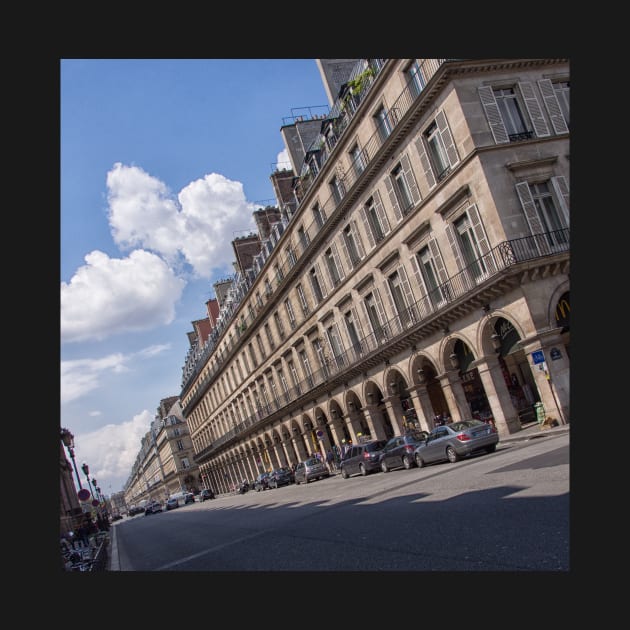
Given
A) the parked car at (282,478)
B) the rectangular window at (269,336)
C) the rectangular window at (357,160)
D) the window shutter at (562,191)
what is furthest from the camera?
the rectangular window at (269,336)

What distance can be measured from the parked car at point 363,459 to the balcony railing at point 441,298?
510cm

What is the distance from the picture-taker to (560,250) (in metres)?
21.9

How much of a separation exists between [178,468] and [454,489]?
11163cm

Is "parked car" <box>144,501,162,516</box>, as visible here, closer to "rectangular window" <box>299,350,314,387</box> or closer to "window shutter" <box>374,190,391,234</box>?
"rectangular window" <box>299,350,314,387</box>

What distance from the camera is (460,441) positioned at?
20.0 metres

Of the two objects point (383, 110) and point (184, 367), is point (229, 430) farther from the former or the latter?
point (383, 110)

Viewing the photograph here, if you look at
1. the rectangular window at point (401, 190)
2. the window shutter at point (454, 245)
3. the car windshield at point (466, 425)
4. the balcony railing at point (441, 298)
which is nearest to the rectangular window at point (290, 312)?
the balcony railing at point (441, 298)

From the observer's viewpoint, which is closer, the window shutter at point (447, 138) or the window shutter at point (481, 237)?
the window shutter at point (481, 237)

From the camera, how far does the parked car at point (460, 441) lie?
19.8 metres

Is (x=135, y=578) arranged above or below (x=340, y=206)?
below

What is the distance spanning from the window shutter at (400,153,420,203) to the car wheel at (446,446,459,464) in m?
11.2

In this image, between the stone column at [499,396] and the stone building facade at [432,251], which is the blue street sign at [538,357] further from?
the stone column at [499,396]

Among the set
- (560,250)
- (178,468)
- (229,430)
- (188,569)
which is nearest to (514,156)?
(560,250)

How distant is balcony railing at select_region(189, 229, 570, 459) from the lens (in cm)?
2192
